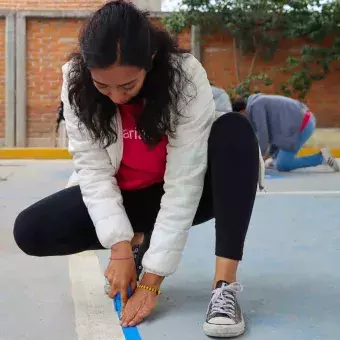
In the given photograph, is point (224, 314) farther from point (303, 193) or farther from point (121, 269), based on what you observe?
point (303, 193)

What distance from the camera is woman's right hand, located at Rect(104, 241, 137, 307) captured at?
1.88 m

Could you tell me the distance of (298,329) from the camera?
1870 mm

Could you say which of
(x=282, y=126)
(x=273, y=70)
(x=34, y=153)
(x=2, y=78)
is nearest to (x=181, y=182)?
(x=282, y=126)

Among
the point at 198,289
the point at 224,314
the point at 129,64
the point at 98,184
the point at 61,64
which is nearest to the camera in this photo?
the point at 129,64

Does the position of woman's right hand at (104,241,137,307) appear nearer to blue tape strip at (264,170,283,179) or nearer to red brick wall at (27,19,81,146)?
blue tape strip at (264,170,283,179)

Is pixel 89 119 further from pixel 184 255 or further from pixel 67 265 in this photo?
pixel 184 255

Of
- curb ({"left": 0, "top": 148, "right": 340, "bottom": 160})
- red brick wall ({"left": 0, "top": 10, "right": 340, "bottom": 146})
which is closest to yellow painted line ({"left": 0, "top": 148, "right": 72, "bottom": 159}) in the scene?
curb ({"left": 0, "top": 148, "right": 340, "bottom": 160})

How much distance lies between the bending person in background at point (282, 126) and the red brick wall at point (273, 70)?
3.32 m

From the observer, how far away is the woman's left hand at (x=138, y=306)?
6.23 ft

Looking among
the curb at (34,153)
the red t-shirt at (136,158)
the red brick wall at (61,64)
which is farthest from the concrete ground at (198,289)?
the red brick wall at (61,64)

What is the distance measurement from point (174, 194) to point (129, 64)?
40 centimetres

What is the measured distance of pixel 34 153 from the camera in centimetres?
835

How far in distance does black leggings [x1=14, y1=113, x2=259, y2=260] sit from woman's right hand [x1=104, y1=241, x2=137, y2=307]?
0.17 metres

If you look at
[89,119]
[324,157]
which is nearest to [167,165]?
[89,119]
